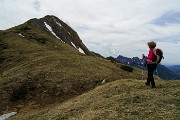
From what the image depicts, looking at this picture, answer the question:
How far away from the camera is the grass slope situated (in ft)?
77.4

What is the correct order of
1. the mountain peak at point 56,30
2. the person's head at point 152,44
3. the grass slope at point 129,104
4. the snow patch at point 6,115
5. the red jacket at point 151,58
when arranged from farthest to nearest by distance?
the mountain peak at point 56,30
the snow patch at point 6,115
the red jacket at point 151,58
the person's head at point 152,44
the grass slope at point 129,104

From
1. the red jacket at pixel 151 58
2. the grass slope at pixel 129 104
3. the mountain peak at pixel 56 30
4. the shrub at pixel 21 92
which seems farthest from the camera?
the mountain peak at pixel 56 30

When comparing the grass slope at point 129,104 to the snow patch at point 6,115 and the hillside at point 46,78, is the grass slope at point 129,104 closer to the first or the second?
A: the snow patch at point 6,115

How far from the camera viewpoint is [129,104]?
2661 centimetres

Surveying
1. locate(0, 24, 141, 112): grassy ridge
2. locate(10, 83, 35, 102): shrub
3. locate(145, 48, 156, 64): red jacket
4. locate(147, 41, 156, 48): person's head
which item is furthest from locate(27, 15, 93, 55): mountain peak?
locate(147, 41, 156, 48): person's head

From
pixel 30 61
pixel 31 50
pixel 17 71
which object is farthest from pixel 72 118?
pixel 31 50

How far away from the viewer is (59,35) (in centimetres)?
11562

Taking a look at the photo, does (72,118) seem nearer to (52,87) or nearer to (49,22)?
(52,87)

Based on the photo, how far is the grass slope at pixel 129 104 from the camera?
77.4 ft

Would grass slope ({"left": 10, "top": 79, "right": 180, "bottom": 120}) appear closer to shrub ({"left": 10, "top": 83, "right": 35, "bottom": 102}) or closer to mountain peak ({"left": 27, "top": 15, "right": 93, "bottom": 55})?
shrub ({"left": 10, "top": 83, "right": 35, "bottom": 102})

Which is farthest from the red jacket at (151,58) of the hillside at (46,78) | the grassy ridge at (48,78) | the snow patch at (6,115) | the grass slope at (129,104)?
the snow patch at (6,115)

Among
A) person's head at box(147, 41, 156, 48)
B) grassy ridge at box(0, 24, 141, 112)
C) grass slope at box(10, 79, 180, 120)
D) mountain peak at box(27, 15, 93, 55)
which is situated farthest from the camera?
mountain peak at box(27, 15, 93, 55)

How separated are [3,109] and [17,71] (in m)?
12.8

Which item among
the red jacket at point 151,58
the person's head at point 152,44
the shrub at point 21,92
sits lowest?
the shrub at point 21,92
